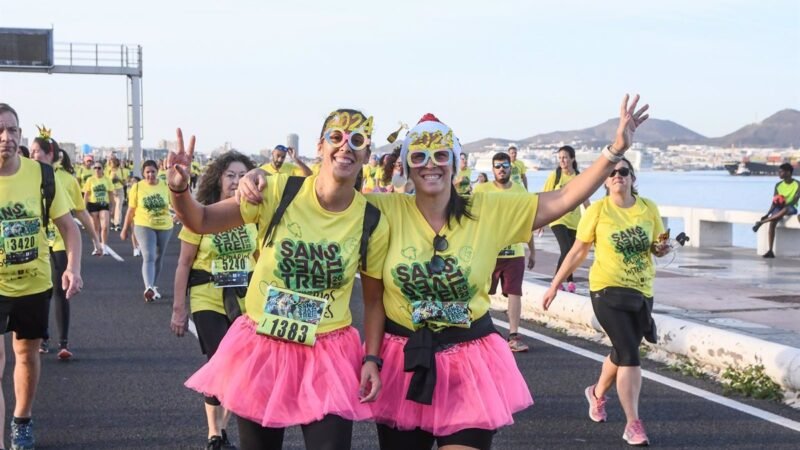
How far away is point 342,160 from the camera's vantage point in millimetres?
4441

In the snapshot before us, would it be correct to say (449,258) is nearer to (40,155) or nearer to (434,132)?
(434,132)

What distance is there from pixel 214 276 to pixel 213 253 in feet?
0.57

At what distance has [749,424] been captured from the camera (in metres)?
7.21

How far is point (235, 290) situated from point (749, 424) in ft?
11.8

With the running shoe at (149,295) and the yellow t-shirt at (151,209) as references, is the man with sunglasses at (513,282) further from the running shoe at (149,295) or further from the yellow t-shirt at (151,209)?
the yellow t-shirt at (151,209)

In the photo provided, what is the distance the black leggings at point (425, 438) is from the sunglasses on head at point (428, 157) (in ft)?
3.74

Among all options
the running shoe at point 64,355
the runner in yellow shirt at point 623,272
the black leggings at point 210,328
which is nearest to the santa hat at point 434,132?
the black leggings at point 210,328

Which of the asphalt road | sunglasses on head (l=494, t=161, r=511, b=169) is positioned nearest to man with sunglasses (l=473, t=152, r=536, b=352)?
the asphalt road

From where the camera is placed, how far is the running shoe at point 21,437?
21.6ft

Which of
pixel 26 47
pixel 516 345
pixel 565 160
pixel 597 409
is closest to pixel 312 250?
Answer: pixel 597 409

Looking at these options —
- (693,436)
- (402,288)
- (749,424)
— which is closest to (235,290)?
(402,288)

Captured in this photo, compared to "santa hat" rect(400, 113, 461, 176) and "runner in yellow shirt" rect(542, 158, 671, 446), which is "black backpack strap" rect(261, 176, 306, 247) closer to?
"santa hat" rect(400, 113, 461, 176)

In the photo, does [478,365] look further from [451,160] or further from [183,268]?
[183,268]

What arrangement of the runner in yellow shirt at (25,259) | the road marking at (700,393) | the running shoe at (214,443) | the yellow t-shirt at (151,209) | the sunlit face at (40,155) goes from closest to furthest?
the runner in yellow shirt at (25,259) → the running shoe at (214,443) → the road marking at (700,393) → the sunlit face at (40,155) → the yellow t-shirt at (151,209)
